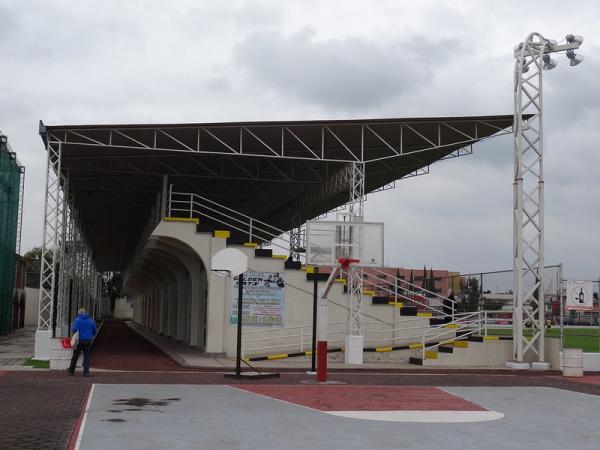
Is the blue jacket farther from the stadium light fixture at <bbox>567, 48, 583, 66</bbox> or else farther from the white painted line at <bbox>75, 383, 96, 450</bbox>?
the stadium light fixture at <bbox>567, 48, 583, 66</bbox>

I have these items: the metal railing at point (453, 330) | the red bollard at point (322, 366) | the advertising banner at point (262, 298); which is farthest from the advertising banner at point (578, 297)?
the advertising banner at point (262, 298)

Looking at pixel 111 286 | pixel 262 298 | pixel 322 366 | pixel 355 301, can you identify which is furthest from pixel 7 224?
pixel 111 286

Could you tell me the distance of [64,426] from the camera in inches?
378

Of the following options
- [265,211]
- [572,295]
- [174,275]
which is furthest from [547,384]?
[265,211]

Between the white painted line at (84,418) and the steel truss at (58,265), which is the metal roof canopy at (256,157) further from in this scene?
the white painted line at (84,418)

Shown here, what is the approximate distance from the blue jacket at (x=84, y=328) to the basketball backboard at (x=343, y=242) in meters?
5.52

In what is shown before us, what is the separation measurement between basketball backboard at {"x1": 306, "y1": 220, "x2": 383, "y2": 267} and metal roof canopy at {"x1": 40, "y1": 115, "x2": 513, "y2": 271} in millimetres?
4904

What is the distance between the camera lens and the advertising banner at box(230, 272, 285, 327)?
77.8 ft

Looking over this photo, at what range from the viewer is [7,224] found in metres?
37.7

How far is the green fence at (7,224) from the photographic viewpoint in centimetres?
3562

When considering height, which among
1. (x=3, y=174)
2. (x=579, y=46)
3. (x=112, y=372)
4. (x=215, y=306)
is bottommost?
(x=112, y=372)

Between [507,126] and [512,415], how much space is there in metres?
14.1

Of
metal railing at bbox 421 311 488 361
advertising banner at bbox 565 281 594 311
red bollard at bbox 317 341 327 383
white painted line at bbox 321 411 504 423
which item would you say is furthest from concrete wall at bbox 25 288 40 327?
white painted line at bbox 321 411 504 423

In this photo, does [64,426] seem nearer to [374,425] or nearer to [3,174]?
[374,425]
